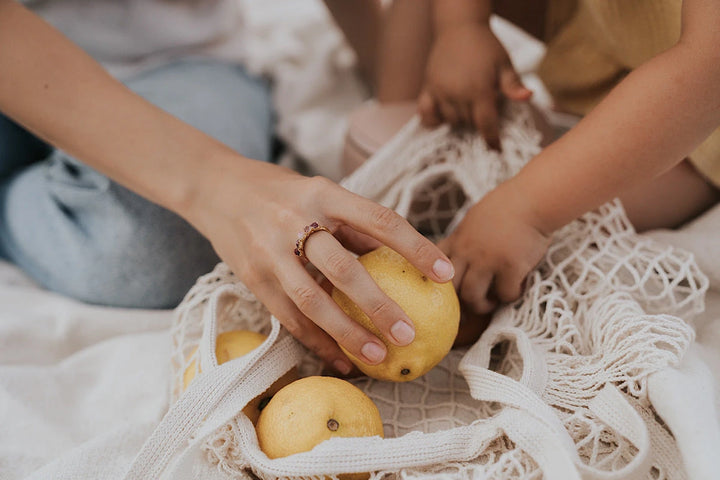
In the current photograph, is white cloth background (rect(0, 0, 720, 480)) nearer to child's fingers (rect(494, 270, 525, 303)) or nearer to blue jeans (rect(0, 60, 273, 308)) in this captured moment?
blue jeans (rect(0, 60, 273, 308))

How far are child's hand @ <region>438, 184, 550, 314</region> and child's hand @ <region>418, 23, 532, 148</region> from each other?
16cm

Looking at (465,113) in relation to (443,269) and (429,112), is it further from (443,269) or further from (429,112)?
(443,269)

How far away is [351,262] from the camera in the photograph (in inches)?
19.8

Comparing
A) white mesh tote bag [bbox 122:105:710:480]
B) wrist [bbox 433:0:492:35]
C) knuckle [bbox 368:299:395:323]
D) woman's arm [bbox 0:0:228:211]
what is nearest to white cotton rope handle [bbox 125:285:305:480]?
white mesh tote bag [bbox 122:105:710:480]

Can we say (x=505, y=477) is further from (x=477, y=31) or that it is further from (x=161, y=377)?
(x=477, y=31)

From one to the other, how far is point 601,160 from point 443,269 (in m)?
0.20

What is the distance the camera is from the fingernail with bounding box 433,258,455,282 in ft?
1.69

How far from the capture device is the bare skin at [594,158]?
55cm

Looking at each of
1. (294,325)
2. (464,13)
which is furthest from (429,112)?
(294,325)

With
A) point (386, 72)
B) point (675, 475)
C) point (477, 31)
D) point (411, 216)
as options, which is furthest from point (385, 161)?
point (675, 475)

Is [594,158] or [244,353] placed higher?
[594,158]

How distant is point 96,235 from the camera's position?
0.81 meters

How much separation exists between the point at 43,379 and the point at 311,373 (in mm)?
297

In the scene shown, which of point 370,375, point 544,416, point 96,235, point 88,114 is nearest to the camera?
point 544,416
